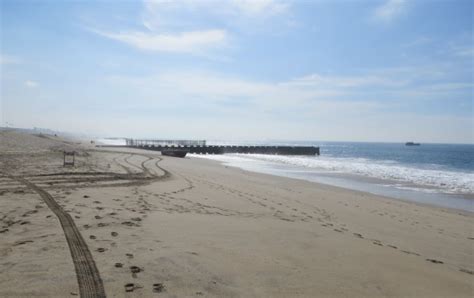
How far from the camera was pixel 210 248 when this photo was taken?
209 inches

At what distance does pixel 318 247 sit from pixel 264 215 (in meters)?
2.64

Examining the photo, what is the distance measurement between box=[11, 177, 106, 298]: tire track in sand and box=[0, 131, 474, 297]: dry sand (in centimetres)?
1

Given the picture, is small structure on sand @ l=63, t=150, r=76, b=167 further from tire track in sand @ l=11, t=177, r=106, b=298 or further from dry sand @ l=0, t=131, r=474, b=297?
tire track in sand @ l=11, t=177, r=106, b=298

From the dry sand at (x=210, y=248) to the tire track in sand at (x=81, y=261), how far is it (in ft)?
0.04

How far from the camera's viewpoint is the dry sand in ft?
13.0

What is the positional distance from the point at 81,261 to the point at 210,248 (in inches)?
75.5

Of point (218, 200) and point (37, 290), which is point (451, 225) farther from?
point (37, 290)

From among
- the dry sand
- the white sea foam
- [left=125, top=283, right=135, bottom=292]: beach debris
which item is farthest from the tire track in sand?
the white sea foam

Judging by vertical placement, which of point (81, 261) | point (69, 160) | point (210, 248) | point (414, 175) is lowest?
point (414, 175)

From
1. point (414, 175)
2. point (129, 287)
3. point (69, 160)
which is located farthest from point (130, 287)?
point (414, 175)

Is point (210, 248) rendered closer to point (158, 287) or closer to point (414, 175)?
point (158, 287)

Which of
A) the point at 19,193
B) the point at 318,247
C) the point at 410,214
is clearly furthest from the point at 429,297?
the point at 19,193

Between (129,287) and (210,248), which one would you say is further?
(210,248)

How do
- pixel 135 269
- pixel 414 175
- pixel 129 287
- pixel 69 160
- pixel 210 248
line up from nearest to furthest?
pixel 129 287
pixel 135 269
pixel 210 248
pixel 69 160
pixel 414 175
